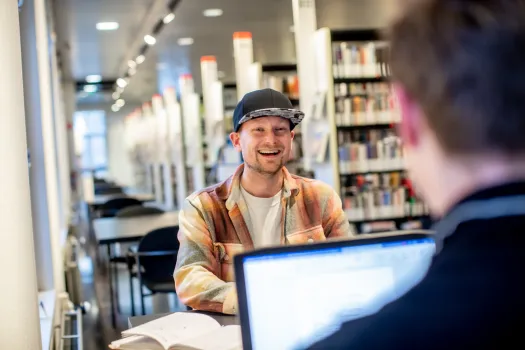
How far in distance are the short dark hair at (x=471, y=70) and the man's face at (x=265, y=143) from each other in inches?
71.3

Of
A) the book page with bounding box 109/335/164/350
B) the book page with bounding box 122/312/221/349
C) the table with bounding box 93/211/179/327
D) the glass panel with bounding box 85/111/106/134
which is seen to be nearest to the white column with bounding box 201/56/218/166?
the table with bounding box 93/211/179/327

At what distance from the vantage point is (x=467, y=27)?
0.62 meters

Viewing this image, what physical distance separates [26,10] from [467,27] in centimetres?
449


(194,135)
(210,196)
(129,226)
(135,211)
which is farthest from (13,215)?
(194,135)

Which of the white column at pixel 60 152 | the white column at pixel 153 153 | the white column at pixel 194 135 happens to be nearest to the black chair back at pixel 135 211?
the white column at pixel 60 152

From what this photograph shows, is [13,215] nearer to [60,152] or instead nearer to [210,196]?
[210,196]

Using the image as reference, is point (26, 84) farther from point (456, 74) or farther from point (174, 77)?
point (174, 77)

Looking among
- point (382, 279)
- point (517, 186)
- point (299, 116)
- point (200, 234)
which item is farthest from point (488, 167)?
point (299, 116)

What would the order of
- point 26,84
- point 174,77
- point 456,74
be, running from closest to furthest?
point 456,74
point 26,84
point 174,77

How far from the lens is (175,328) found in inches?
76.1

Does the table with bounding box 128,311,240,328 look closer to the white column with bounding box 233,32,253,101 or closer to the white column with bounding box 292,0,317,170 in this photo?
the white column with bounding box 292,0,317,170

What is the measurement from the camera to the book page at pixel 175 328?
1857 millimetres

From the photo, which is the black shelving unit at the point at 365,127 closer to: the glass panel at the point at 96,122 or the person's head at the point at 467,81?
the person's head at the point at 467,81

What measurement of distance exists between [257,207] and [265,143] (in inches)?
9.1
